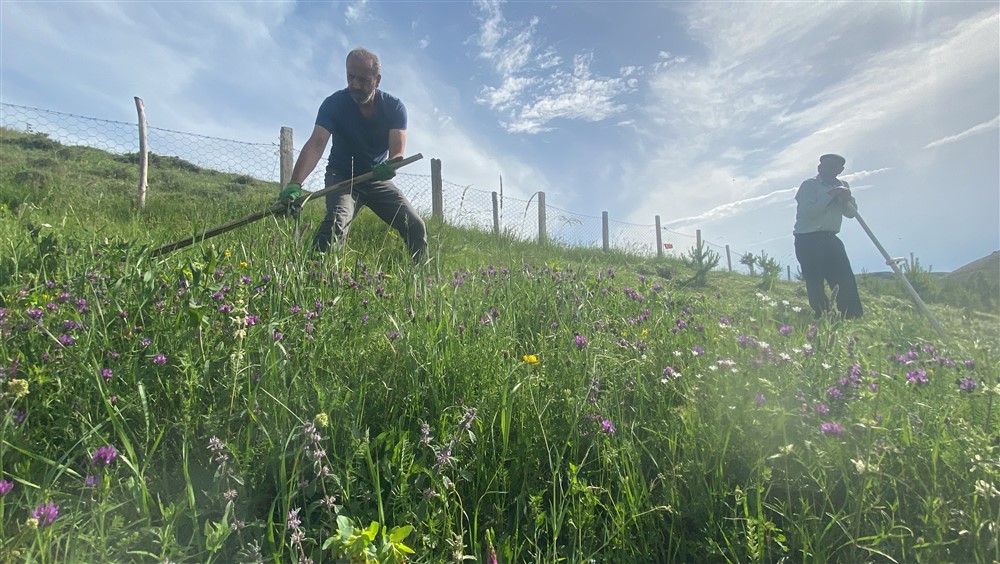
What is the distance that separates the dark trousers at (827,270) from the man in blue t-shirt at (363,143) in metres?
4.59

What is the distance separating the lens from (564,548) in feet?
4.19

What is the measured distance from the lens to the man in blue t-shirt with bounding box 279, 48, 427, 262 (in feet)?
14.0

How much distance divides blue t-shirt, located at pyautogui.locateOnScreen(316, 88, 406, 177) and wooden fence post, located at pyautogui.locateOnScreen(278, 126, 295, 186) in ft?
17.0

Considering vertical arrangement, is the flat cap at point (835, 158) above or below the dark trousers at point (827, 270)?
above

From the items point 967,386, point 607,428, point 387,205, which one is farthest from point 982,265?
point 607,428

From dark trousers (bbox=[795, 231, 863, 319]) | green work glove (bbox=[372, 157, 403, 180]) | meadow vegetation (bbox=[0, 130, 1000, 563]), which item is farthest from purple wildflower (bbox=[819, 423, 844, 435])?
dark trousers (bbox=[795, 231, 863, 319])

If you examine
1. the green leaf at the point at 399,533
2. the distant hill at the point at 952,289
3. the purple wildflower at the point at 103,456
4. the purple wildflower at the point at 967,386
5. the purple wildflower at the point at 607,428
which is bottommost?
the green leaf at the point at 399,533

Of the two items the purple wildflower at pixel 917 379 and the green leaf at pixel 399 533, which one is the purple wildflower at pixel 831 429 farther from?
the green leaf at pixel 399 533

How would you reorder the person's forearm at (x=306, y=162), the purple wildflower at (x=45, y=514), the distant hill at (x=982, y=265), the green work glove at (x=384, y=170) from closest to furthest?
the purple wildflower at (x=45, y=514)
the green work glove at (x=384, y=170)
the person's forearm at (x=306, y=162)
the distant hill at (x=982, y=265)

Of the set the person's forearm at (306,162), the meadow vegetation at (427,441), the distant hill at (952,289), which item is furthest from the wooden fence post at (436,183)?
the distant hill at (952,289)

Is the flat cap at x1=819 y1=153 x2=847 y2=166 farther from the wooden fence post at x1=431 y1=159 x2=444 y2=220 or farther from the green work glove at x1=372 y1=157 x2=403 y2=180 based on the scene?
the wooden fence post at x1=431 y1=159 x2=444 y2=220

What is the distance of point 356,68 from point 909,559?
15.2 ft

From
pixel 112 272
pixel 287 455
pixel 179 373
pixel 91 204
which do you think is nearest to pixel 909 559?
pixel 287 455

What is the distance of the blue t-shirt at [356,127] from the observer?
14.7ft
